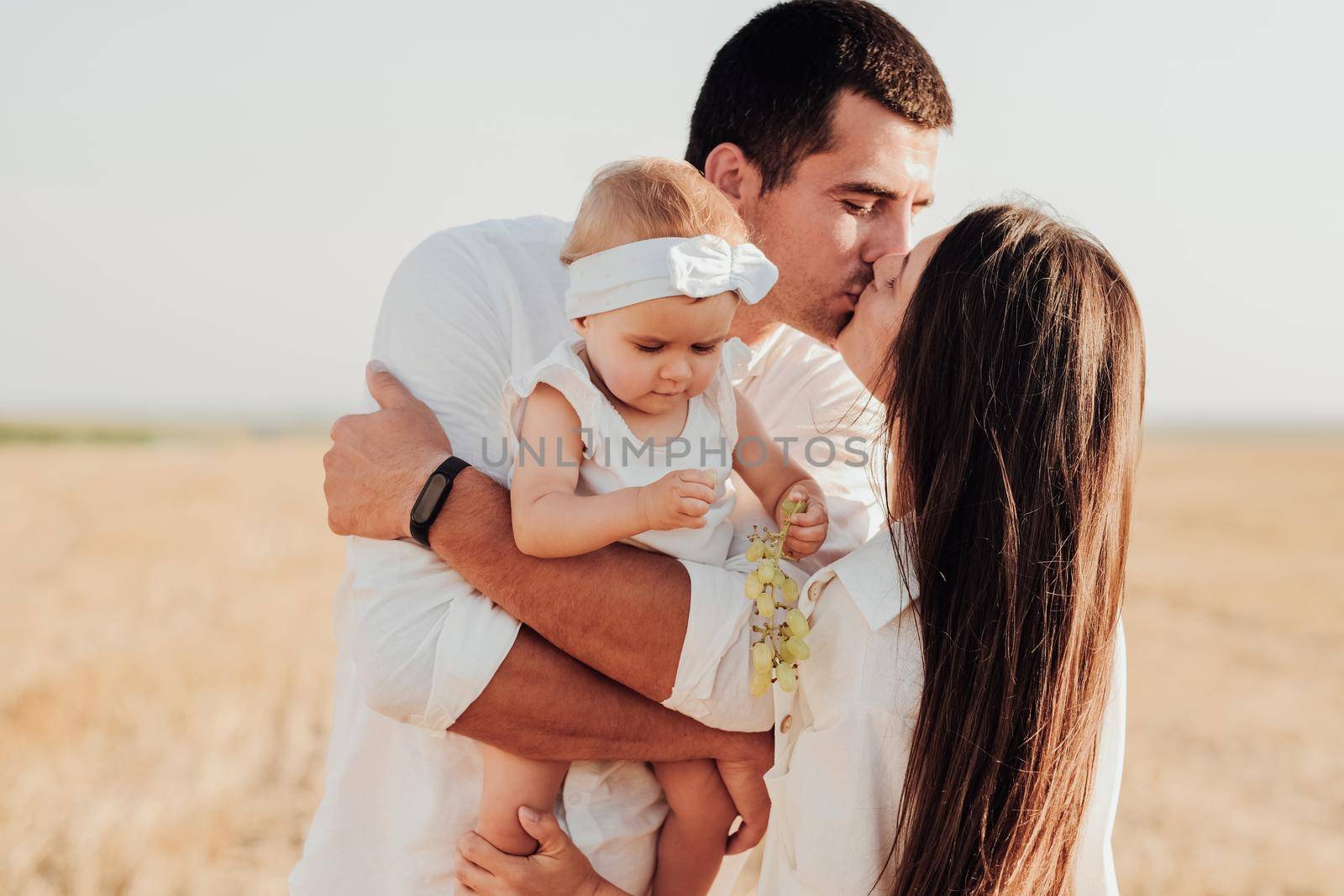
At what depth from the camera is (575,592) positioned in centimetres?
263

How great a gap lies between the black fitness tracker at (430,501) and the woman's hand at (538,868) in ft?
2.38

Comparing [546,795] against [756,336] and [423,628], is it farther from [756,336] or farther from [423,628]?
[756,336]

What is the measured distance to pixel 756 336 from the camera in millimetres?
3799

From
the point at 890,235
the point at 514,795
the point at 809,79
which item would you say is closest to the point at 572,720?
the point at 514,795

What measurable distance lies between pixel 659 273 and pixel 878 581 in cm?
86

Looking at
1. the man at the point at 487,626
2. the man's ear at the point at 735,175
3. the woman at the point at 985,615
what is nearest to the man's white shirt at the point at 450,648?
the man at the point at 487,626

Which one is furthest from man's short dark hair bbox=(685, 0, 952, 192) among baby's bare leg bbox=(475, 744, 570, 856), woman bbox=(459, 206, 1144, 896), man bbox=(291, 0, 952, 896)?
baby's bare leg bbox=(475, 744, 570, 856)

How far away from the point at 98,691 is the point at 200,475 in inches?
518

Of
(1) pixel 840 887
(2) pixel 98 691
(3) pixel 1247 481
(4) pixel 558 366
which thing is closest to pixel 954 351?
(4) pixel 558 366

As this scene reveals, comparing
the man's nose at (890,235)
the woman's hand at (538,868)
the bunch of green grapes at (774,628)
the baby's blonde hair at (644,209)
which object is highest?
the man's nose at (890,235)

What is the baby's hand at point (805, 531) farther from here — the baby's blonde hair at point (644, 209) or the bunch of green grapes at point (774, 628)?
the baby's blonde hair at point (644, 209)

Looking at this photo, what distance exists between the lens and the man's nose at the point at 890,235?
373cm

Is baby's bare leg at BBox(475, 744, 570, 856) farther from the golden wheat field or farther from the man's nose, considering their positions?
the golden wheat field

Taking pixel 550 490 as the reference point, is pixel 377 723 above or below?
below
